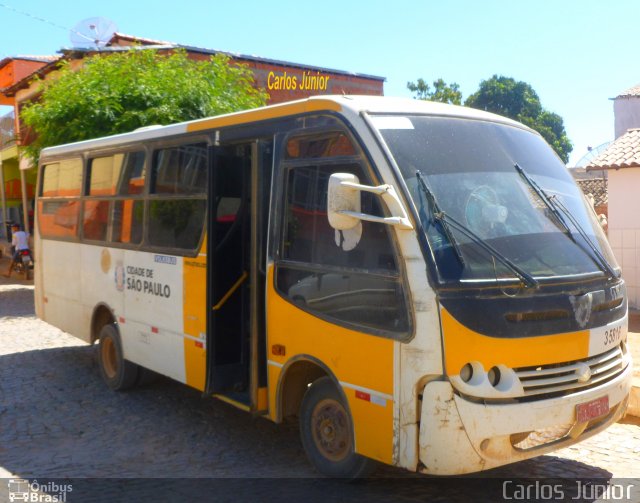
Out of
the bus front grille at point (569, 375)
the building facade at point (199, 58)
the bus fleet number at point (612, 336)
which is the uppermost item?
the building facade at point (199, 58)

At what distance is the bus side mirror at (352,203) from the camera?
488cm

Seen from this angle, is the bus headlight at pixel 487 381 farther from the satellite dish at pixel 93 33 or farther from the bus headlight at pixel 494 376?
the satellite dish at pixel 93 33

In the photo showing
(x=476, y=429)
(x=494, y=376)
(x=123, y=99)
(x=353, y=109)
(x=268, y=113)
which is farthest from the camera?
(x=123, y=99)

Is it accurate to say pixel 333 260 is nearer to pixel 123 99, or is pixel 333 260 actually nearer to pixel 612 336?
pixel 612 336

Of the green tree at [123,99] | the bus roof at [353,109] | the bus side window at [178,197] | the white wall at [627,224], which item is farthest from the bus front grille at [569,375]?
the green tree at [123,99]

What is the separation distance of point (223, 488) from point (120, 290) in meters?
3.42

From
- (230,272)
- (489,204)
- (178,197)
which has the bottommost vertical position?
(230,272)

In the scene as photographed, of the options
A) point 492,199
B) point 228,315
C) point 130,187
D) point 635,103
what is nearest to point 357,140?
point 492,199

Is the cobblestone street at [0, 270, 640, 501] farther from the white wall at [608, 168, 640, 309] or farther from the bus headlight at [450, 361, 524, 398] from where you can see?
the white wall at [608, 168, 640, 309]

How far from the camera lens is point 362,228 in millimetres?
5227

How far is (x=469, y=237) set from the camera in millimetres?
4934

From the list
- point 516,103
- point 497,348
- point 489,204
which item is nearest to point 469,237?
point 489,204

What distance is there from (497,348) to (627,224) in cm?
971

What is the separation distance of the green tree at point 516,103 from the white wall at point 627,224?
34969 millimetres
